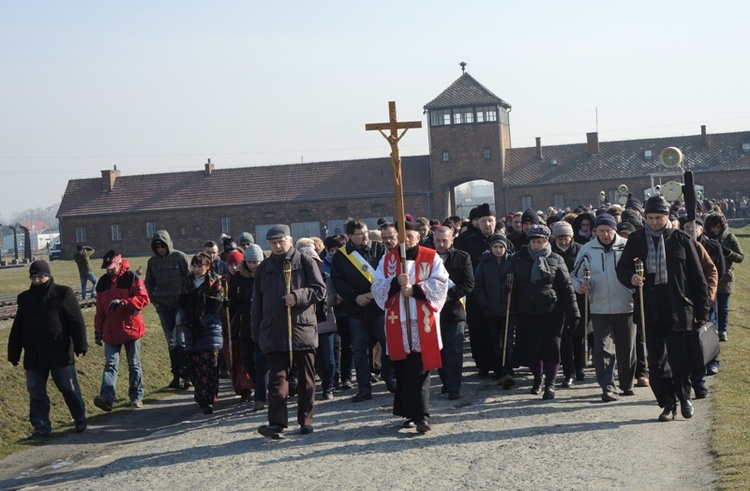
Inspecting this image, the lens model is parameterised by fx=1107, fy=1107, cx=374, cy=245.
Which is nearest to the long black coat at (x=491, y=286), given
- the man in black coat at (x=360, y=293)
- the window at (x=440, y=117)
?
the man in black coat at (x=360, y=293)

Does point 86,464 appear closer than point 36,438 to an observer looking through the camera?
Yes

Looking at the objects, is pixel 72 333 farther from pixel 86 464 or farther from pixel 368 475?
pixel 368 475

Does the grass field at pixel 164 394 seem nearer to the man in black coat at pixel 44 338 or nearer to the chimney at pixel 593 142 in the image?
the man in black coat at pixel 44 338

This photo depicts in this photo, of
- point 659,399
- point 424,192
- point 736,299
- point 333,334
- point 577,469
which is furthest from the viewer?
point 424,192

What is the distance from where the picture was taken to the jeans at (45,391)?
38.1ft

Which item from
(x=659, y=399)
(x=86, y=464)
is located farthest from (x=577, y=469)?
(x=86, y=464)

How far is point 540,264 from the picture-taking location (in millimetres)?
11594

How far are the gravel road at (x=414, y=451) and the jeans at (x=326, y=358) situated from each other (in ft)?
1.11

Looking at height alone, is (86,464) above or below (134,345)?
below

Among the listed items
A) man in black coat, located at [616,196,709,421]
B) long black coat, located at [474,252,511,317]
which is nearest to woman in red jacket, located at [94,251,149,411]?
long black coat, located at [474,252,511,317]

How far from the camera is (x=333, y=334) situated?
41.8 ft

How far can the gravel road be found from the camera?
816 centimetres

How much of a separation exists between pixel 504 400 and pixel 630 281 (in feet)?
6.87

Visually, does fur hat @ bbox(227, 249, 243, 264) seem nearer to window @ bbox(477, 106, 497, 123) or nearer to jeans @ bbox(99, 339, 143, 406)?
jeans @ bbox(99, 339, 143, 406)
